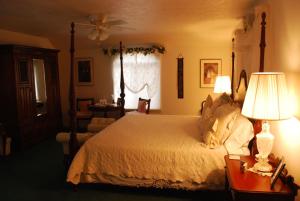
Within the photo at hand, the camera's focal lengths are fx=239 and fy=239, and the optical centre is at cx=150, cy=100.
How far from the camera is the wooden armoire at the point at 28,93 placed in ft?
13.9

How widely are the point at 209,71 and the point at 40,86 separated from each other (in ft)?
12.2

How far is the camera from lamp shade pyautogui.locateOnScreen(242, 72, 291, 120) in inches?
66.1

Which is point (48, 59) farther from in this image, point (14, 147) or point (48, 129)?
point (14, 147)

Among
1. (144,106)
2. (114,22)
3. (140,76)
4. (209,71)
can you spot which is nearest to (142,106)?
(144,106)

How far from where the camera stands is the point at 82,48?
5.93 meters

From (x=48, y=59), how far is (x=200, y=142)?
400 cm

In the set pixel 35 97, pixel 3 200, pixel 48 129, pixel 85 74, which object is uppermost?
pixel 85 74

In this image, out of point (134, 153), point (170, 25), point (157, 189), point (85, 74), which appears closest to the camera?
point (134, 153)

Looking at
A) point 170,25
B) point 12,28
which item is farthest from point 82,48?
point 170,25

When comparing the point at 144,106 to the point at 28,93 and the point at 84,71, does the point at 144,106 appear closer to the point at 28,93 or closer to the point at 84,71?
the point at 84,71

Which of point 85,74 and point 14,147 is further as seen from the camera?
point 85,74

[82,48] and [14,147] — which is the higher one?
[82,48]

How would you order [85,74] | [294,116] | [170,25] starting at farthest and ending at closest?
1. [85,74]
2. [170,25]
3. [294,116]

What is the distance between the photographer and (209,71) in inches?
216
